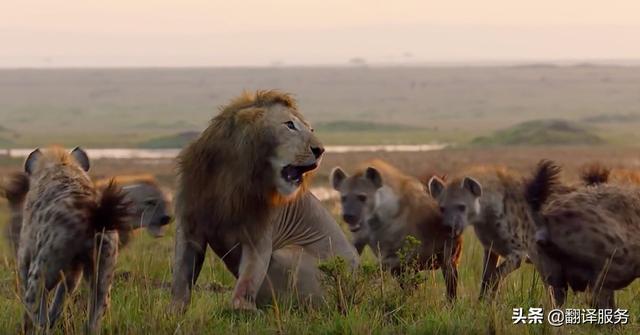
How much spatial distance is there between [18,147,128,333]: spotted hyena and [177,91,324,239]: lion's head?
0.57 meters

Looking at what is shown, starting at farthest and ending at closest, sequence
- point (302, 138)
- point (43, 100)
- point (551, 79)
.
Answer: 1. point (551, 79)
2. point (43, 100)
3. point (302, 138)

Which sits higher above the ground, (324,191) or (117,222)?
(117,222)

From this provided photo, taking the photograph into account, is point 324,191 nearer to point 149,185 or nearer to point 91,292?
point 149,185

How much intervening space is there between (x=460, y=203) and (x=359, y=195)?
706mm

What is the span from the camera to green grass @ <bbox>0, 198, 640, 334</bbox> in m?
5.51

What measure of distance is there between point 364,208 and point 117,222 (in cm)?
284

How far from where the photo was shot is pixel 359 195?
809cm

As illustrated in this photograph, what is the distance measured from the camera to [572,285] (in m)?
6.12

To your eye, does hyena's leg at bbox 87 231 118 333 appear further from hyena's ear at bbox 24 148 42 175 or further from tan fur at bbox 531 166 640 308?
tan fur at bbox 531 166 640 308

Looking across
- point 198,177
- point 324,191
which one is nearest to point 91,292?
point 198,177

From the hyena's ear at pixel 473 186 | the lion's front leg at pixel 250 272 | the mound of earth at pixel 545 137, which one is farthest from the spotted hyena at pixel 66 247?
the mound of earth at pixel 545 137

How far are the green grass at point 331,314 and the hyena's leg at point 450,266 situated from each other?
380 millimetres

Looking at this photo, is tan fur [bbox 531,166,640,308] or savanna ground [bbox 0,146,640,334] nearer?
savanna ground [bbox 0,146,640,334]

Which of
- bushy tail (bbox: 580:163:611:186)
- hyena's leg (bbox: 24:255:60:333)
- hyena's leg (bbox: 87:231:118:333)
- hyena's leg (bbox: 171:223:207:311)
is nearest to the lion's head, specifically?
hyena's leg (bbox: 171:223:207:311)
